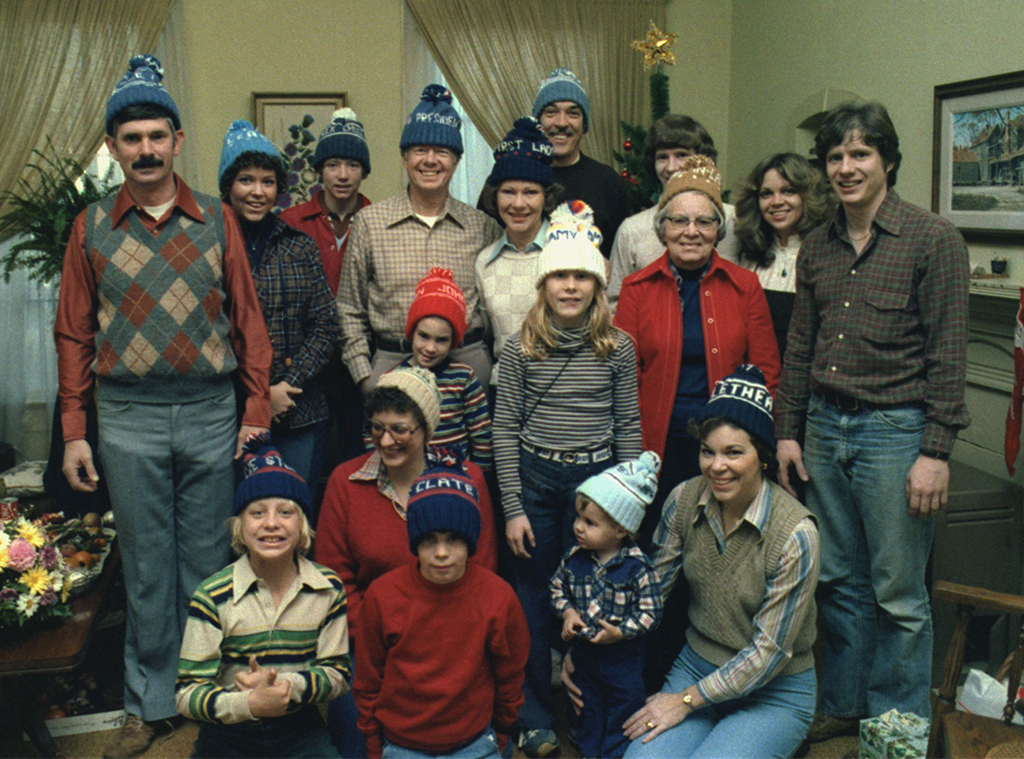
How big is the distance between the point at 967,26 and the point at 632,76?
2.48 m

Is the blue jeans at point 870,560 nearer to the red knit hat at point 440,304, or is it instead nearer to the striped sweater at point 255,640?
the red knit hat at point 440,304

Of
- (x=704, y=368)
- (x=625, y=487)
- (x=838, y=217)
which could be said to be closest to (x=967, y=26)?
(x=838, y=217)

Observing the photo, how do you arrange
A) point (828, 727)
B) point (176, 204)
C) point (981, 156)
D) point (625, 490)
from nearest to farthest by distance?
1. point (625, 490)
2. point (176, 204)
3. point (828, 727)
4. point (981, 156)

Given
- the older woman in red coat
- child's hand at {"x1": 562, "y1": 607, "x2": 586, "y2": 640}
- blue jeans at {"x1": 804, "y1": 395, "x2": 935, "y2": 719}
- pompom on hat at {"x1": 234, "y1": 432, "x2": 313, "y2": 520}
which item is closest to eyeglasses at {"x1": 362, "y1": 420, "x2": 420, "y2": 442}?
pompom on hat at {"x1": 234, "y1": 432, "x2": 313, "y2": 520}

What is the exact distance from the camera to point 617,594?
2.28 m

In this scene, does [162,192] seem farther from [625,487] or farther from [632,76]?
[632,76]

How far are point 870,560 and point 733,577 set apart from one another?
47 centimetres

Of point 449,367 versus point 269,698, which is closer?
point 269,698

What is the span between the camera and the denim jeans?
2.45 meters

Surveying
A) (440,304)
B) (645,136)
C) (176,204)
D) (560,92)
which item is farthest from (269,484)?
(645,136)

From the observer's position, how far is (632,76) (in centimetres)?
547

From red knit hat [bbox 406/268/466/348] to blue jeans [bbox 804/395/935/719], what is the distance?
1.04 meters

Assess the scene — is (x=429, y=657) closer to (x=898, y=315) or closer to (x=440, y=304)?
(x=440, y=304)

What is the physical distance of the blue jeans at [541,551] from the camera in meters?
2.45
